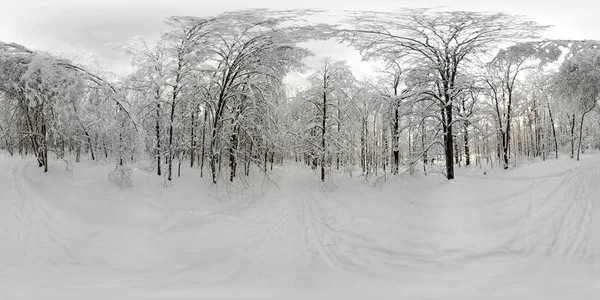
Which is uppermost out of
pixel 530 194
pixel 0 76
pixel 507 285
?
pixel 0 76

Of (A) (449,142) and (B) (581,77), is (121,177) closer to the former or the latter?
(A) (449,142)

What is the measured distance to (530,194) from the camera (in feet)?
40.5

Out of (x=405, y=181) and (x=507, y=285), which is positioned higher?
(x=405, y=181)

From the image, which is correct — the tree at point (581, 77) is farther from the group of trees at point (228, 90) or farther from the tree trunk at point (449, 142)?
the tree trunk at point (449, 142)

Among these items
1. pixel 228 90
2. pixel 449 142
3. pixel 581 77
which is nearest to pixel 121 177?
pixel 228 90

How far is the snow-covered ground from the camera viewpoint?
6.97 m

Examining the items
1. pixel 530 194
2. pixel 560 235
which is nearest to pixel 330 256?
pixel 560 235

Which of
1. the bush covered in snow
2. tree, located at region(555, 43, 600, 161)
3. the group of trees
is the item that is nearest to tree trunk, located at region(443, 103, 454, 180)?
the group of trees

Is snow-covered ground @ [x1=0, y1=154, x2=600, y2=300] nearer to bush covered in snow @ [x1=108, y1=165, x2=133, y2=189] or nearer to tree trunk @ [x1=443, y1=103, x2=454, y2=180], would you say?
bush covered in snow @ [x1=108, y1=165, x2=133, y2=189]

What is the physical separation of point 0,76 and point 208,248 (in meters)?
11.1

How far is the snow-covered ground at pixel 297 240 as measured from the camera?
6973mm

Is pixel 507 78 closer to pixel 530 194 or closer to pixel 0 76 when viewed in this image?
pixel 530 194

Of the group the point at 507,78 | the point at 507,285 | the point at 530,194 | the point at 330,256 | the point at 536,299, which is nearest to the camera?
the point at 536,299

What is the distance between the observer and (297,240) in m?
9.64
